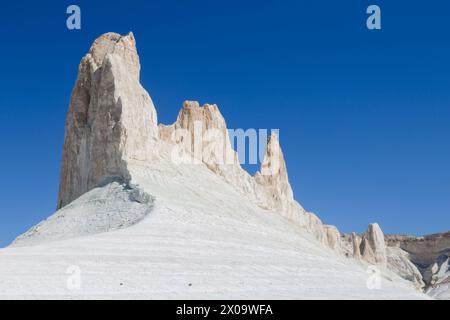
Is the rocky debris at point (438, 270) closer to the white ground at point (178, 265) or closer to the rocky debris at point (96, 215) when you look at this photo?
the white ground at point (178, 265)

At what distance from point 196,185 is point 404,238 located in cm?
7144

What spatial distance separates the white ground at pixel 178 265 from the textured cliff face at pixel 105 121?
341 centimetres

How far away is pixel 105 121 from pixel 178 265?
16.3m

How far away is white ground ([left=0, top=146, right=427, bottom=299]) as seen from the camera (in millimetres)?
14688

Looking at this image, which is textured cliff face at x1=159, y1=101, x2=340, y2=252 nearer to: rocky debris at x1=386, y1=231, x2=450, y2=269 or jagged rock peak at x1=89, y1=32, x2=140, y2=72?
jagged rock peak at x1=89, y1=32, x2=140, y2=72

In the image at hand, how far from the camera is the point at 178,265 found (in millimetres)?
17625

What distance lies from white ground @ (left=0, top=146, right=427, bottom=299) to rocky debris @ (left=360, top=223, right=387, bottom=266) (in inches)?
1568

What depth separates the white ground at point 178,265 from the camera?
14.7m

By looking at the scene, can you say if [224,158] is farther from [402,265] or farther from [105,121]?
[402,265]

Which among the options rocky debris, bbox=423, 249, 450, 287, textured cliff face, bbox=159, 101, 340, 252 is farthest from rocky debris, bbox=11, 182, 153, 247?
rocky debris, bbox=423, 249, 450, 287

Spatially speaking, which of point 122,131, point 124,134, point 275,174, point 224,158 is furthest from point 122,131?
point 275,174
